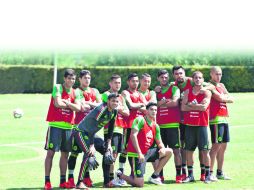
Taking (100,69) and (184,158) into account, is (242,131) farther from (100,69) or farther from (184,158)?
(100,69)

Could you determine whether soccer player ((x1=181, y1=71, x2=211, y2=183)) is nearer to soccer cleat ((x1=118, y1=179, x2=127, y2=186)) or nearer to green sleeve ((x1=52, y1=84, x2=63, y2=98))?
soccer cleat ((x1=118, y1=179, x2=127, y2=186))

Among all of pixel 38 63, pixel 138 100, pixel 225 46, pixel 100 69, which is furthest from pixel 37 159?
pixel 225 46

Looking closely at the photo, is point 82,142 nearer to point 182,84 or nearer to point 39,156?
point 182,84

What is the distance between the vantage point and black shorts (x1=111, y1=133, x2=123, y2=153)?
16.0 m

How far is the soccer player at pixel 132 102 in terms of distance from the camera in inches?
632

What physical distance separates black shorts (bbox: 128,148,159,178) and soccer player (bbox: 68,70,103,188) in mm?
777

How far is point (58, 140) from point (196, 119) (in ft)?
9.97

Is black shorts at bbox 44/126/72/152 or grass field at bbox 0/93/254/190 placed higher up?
black shorts at bbox 44/126/72/152

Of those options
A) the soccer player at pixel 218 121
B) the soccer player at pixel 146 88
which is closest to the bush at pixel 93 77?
the soccer player at pixel 218 121

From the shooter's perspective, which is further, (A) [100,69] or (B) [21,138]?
(A) [100,69]

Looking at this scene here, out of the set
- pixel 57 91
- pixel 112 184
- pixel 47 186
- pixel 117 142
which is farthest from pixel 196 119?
pixel 47 186

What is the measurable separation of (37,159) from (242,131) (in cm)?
1058

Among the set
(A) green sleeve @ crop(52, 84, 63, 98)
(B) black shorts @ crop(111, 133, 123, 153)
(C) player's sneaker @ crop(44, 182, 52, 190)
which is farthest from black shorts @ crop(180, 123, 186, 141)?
(C) player's sneaker @ crop(44, 182, 52, 190)

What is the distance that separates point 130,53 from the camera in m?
74.2
